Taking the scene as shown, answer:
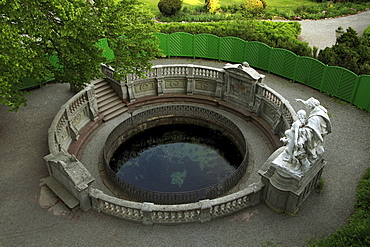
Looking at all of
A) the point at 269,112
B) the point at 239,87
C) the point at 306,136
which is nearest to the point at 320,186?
the point at 306,136

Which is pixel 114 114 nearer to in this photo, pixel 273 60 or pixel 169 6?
pixel 273 60

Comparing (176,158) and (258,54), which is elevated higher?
(258,54)

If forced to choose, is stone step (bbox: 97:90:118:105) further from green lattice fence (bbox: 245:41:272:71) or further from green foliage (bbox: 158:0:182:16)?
green foliage (bbox: 158:0:182:16)

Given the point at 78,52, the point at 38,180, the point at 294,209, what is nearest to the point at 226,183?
the point at 294,209

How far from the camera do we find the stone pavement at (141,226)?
14.0 meters

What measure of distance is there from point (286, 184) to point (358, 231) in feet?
11.7

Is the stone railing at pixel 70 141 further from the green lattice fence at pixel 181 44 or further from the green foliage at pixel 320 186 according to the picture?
the green lattice fence at pixel 181 44

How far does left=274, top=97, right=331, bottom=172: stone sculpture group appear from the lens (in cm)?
1313

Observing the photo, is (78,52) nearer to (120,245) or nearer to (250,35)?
(120,245)

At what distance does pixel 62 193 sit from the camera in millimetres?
15703

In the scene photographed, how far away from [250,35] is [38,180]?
22187 mm

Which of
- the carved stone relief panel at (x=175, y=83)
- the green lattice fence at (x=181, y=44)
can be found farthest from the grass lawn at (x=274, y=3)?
the carved stone relief panel at (x=175, y=83)

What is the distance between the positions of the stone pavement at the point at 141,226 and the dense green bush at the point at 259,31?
12278 millimetres

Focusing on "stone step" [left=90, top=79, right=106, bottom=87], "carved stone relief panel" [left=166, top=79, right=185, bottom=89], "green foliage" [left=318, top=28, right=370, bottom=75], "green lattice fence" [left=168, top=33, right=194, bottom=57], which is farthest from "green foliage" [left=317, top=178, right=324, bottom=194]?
"green lattice fence" [left=168, top=33, right=194, bottom=57]
